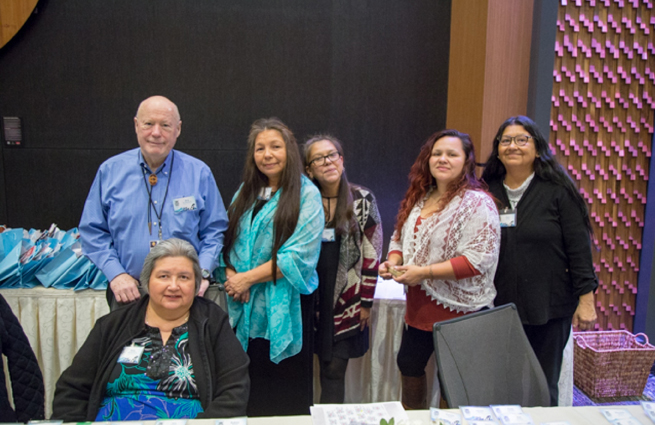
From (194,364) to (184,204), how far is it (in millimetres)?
736

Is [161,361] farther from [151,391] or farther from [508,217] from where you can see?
[508,217]

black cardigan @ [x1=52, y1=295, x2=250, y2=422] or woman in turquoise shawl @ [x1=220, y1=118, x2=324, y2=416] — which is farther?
woman in turquoise shawl @ [x1=220, y1=118, x2=324, y2=416]

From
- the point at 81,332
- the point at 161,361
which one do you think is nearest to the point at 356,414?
the point at 161,361

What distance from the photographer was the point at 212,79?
3156mm

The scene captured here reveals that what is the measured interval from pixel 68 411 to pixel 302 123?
7.78 feet

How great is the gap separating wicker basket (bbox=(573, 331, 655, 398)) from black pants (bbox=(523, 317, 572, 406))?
1134 millimetres

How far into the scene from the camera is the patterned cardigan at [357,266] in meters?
2.07

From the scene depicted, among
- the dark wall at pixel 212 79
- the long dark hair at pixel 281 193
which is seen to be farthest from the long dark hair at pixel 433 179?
the dark wall at pixel 212 79

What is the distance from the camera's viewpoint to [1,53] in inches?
119

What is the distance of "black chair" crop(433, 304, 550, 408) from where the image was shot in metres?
1.35

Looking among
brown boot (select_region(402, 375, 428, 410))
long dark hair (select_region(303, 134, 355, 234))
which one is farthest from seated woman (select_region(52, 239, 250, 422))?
brown boot (select_region(402, 375, 428, 410))

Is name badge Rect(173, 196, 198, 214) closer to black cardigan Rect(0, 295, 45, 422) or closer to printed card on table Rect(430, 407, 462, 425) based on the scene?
black cardigan Rect(0, 295, 45, 422)

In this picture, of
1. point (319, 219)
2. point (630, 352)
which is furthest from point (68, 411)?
point (630, 352)

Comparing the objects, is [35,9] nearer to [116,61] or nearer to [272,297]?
[116,61]
